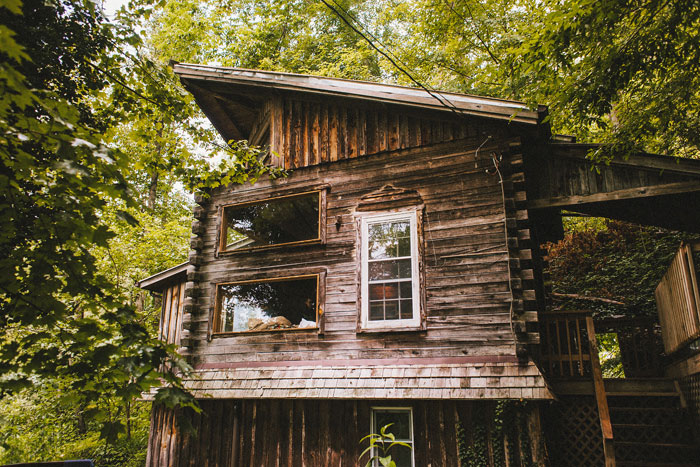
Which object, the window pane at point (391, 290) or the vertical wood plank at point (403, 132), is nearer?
the window pane at point (391, 290)

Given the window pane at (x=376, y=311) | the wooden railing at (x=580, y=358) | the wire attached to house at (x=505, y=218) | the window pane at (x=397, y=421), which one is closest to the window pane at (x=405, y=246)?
the window pane at (x=376, y=311)

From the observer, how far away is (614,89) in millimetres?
6441

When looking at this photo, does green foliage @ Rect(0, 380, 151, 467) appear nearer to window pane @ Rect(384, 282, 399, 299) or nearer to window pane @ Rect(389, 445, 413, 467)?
window pane @ Rect(389, 445, 413, 467)

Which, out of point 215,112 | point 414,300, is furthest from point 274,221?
point 414,300

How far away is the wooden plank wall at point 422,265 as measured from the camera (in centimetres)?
758

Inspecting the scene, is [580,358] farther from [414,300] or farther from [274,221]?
[274,221]

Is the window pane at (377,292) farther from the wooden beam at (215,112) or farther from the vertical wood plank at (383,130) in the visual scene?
the wooden beam at (215,112)

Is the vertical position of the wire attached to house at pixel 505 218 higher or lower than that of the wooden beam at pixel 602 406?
higher

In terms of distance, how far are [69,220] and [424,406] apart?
627 centimetres

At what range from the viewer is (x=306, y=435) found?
8.44 m

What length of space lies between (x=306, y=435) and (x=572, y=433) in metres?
4.70

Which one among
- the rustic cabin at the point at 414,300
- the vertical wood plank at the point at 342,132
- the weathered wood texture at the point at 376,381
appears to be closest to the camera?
the weathered wood texture at the point at 376,381

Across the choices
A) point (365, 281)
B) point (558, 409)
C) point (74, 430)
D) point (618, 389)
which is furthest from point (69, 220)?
point (74, 430)

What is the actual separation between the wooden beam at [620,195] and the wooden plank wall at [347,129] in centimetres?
178
